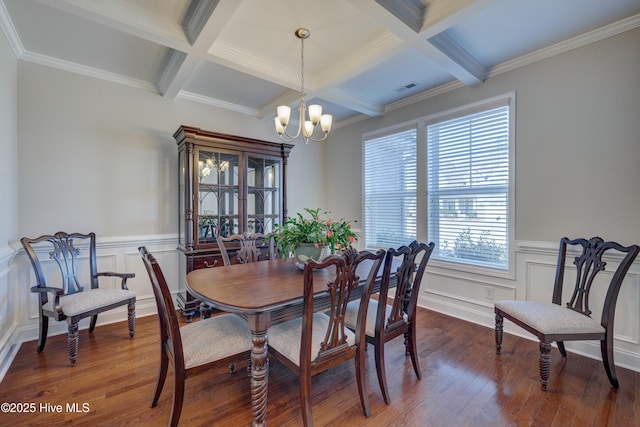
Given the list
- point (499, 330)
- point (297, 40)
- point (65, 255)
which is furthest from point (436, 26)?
point (65, 255)

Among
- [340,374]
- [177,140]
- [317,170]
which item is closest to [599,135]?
[340,374]

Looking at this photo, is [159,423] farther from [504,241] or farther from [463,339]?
[504,241]

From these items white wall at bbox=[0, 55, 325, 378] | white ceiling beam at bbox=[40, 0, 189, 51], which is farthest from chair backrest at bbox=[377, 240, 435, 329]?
white wall at bbox=[0, 55, 325, 378]

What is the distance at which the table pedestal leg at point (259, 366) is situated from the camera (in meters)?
1.49

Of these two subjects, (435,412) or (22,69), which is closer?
(435,412)

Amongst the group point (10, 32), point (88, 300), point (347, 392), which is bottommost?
point (347, 392)

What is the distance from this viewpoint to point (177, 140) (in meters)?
3.35

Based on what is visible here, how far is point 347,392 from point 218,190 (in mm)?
2486

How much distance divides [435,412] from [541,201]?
2.11 meters

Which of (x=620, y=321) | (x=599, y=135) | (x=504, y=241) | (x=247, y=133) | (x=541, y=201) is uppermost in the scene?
(x=247, y=133)

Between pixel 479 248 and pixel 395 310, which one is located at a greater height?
pixel 479 248

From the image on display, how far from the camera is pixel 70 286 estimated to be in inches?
104

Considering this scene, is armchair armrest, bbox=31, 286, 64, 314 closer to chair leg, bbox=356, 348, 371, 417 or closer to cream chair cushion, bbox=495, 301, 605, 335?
chair leg, bbox=356, 348, 371, 417

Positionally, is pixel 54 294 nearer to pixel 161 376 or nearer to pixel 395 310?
pixel 161 376
